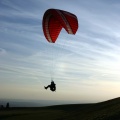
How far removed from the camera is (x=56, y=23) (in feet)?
114

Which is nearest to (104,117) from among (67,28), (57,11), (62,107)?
(67,28)

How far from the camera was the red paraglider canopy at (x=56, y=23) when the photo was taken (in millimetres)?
31031

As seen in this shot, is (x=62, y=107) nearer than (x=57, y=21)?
No

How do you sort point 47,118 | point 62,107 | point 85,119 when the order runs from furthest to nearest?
1. point 62,107
2. point 47,118
3. point 85,119

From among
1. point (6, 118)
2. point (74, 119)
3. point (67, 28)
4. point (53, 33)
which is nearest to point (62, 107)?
point (6, 118)

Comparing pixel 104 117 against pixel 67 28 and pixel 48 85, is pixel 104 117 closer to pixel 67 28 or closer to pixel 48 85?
pixel 48 85

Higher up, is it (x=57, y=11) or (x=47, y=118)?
(x=57, y=11)

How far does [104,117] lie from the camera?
104ft

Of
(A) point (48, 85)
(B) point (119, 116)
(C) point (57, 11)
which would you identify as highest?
(C) point (57, 11)

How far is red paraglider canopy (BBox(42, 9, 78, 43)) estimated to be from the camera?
31031 millimetres

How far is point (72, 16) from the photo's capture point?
106 feet

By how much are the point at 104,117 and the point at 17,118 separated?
1625 centimetres

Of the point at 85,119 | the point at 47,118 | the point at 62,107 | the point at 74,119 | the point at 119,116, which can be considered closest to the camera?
the point at 119,116

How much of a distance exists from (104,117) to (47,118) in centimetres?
1144
